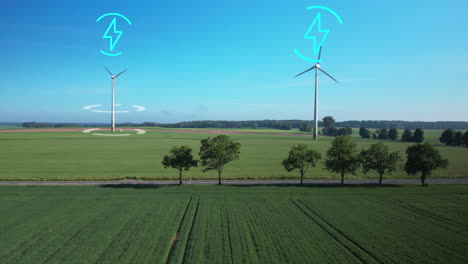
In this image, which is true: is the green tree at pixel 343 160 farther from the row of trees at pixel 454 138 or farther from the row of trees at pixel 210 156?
the row of trees at pixel 454 138

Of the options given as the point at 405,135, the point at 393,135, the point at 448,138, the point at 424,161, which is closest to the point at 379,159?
the point at 424,161

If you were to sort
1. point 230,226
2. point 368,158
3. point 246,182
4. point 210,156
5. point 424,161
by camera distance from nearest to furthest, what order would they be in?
1. point 230,226
2. point 424,161
3. point 246,182
4. point 210,156
5. point 368,158

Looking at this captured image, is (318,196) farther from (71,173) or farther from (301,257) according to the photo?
(71,173)

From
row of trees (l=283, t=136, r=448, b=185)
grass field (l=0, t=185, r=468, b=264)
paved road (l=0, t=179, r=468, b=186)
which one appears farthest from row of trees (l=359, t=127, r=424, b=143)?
grass field (l=0, t=185, r=468, b=264)

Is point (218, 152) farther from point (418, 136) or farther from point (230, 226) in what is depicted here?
point (418, 136)

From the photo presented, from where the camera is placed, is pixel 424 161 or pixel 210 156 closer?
pixel 424 161

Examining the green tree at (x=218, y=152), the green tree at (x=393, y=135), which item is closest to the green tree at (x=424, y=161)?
the green tree at (x=218, y=152)

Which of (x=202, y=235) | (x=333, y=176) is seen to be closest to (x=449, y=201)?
(x=333, y=176)
